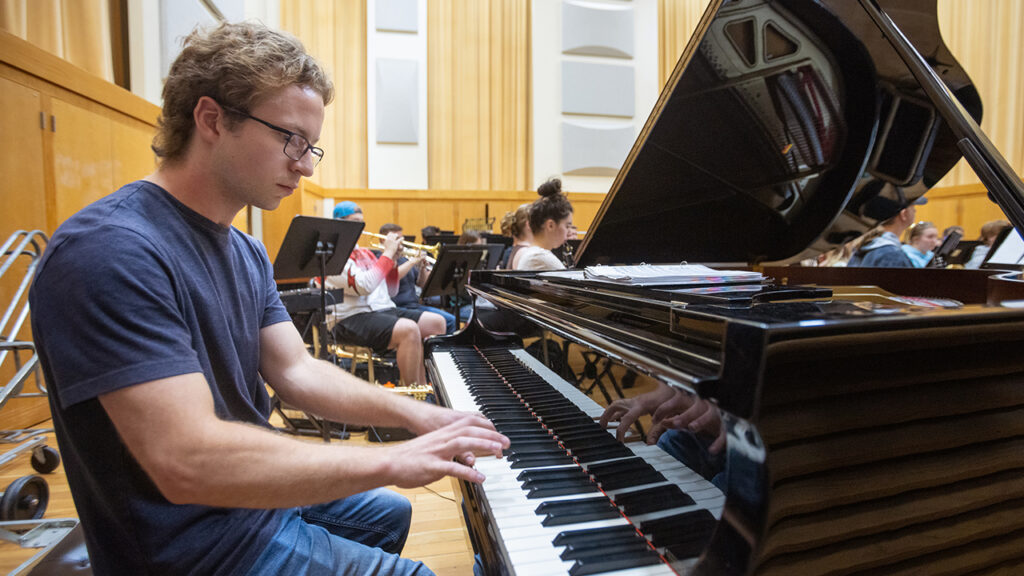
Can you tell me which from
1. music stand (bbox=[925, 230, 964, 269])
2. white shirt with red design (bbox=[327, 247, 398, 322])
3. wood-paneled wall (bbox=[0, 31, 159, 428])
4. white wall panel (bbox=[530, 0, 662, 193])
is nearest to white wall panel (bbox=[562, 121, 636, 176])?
white wall panel (bbox=[530, 0, 662, 193])

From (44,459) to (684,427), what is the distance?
133 inches

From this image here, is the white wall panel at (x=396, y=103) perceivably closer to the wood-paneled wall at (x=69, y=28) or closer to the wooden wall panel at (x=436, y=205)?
the wooden wall panel at (x=436, y=205)

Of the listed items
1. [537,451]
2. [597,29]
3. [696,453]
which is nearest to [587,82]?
[597,29]

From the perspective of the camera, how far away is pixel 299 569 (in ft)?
3.37

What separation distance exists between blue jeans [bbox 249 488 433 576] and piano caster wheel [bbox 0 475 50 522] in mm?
1621

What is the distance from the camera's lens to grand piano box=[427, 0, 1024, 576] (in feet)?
2.16

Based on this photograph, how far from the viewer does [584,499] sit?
946 millimetres

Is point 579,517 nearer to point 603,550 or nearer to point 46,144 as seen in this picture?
point 603,550

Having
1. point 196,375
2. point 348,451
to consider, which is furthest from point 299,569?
point 196,375

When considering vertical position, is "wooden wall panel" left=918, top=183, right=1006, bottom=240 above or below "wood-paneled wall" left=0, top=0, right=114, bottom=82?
below

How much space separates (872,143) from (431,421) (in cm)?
216

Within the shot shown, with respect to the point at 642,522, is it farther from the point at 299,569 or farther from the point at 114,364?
the point at 114,364

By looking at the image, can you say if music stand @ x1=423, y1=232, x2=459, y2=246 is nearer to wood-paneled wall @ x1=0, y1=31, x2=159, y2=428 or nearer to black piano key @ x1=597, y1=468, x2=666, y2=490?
wood-paneled wall @ x1=0, y1=31, x2=159, y2=428

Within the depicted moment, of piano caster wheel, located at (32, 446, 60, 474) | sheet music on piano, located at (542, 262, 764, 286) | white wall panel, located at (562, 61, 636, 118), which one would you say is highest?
white wall panel, located at (562, 61, 636, 118)
